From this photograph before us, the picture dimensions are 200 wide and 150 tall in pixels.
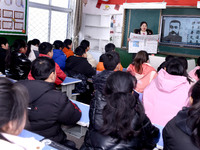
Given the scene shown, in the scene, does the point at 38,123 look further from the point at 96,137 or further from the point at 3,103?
the point at 3,103

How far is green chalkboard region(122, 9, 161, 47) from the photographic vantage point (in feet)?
19.4

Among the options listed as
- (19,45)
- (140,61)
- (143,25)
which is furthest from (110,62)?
(143,25)

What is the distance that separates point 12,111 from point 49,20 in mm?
6374

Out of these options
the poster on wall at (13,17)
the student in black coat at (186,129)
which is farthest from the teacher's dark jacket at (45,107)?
the poster on wall at (13,17)

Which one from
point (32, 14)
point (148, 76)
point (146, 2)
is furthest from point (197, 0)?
point (32, 14)

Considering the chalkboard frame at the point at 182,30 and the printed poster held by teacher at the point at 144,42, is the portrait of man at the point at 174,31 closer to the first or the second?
the chalkboard frame at the point at 182,30

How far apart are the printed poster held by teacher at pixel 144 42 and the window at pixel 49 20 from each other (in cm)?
271

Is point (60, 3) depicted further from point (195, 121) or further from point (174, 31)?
point (195, 121)

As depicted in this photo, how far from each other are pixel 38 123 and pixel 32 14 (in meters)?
5.20

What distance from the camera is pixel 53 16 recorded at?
22.9 ft

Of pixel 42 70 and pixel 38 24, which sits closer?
pixel 42 70

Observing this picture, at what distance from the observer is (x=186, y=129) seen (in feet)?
3.76

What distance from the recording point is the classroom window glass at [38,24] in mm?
6312

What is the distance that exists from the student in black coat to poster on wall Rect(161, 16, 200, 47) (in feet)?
15.0
